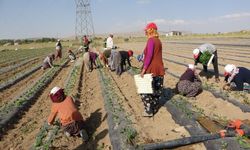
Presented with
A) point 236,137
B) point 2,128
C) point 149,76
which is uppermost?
point 149,76

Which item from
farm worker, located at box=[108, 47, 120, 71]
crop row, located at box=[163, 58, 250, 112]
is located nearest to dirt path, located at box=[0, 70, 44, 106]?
farm worker, located at box=[108, 47, 120, 71]

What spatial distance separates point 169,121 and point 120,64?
706cm

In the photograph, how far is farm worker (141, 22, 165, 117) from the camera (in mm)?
6391

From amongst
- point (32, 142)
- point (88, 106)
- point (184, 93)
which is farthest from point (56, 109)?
point (184, 93)

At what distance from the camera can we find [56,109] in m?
5.97

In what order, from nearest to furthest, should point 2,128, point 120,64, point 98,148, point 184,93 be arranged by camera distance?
point 98,148 → point 2,128 → point 184,93 → point 120,64

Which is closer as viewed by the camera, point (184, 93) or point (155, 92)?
point (155, 92)

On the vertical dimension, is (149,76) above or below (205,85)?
above

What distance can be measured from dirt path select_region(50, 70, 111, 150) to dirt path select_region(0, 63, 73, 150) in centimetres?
65

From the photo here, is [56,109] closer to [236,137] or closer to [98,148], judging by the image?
[98,148]

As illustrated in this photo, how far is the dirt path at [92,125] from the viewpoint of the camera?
18.9ft

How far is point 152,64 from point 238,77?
92.4 inches

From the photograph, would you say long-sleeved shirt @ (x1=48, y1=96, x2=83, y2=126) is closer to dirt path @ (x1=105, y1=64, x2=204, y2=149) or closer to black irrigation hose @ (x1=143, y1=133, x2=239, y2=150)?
dirt path @ (x1=105, y1=64, x2=204, y2=149)

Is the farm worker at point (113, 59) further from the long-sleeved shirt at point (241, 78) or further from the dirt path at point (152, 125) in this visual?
the long-sleeved shirt at point (241, 78)
